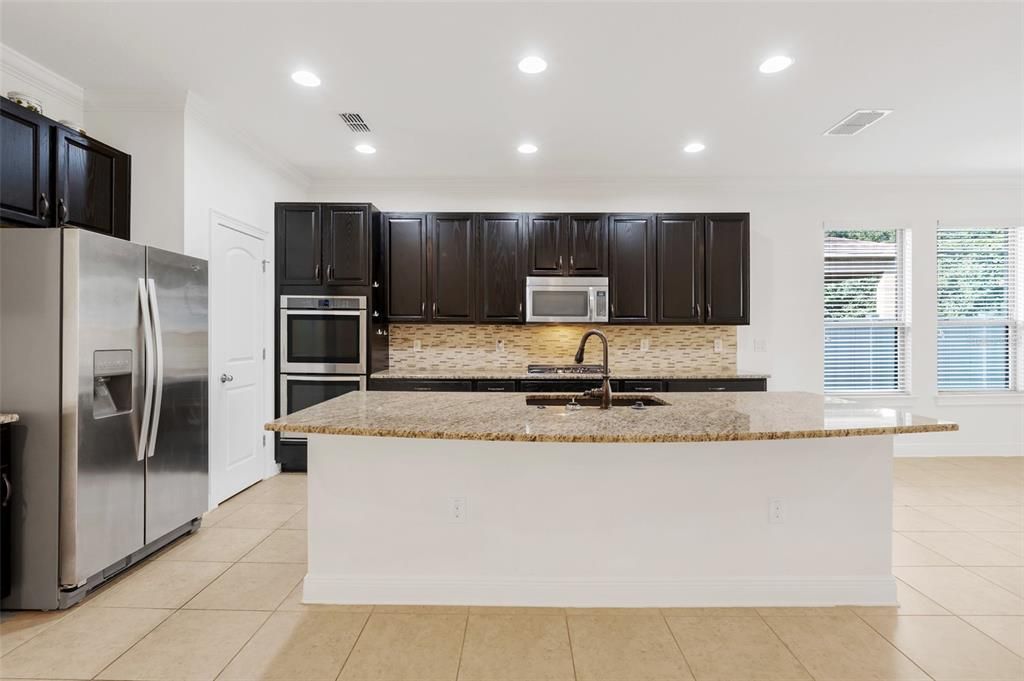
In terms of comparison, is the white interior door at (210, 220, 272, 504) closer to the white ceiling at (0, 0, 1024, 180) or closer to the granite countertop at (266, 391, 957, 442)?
the white ceiling at (0, 0, 1024, 180)

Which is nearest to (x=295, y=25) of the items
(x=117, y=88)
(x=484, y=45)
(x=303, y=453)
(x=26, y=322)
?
(x=484, y=45)

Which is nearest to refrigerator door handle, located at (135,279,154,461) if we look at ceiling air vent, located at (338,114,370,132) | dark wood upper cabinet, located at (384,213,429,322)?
ceiling air vent, located at (338,114,370,132)

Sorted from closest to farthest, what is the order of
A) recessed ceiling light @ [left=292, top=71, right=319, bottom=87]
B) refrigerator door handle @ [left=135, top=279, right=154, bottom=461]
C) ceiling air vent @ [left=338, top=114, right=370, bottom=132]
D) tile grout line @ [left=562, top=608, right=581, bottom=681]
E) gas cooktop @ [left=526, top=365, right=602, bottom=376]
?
tile grout line @ [left=562, top=608, right=581, bottom=681]
refrigerator door handle @ [left=135, top=279, right=154, bottom=461]
recessed ceiling light @ [left=292, top=71, right=319, bottom=87]
ceiling air vent @ [left=338, top=114, right=370, bottom=132]
gas cooktop @ [left=526, top=365, right=602, bottom=376]

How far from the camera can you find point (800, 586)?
2469 millimetres

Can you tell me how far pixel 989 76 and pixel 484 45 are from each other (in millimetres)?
3027

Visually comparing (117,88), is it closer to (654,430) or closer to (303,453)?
(303,453)

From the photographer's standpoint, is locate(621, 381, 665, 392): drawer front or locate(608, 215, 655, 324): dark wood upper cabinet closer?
locate(621, 381, 665, 392): drawer front

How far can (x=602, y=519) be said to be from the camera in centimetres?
246

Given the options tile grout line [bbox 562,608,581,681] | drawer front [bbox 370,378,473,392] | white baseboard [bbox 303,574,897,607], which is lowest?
tile grout line [bbox 562,608,581,681]

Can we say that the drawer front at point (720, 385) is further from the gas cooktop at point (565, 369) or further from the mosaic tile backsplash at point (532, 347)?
the gas cooktop at point (565, 369)

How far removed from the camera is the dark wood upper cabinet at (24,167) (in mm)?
2678

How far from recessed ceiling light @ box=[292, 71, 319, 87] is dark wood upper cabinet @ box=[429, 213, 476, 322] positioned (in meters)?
1.91

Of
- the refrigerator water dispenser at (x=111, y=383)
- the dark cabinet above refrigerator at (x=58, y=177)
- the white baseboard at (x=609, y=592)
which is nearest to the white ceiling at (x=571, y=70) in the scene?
the dark cabinet above refrigerator at (x=58, y=177)

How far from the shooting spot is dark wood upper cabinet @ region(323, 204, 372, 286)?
189 inches
